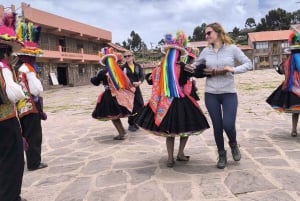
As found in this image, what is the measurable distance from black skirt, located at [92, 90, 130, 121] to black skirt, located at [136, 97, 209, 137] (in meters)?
2.39

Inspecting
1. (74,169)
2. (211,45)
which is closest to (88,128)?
(74,169)

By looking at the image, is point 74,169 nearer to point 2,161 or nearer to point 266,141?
point 2,161

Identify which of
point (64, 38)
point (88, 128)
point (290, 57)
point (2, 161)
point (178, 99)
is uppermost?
point (64, 38)

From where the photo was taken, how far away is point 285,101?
643cm

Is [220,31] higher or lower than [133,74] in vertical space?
higher

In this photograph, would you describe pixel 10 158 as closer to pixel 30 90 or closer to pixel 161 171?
pixel 30 90

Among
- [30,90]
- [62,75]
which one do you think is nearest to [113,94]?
[30,90]

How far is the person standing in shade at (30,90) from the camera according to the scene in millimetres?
4918

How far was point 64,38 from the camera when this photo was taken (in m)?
36.9

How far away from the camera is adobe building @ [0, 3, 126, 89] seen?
106ft

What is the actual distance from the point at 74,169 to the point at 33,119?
2.94 ft

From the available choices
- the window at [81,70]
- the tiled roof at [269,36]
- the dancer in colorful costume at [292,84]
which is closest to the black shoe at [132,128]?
the dancer in colorful costume at [292,84]

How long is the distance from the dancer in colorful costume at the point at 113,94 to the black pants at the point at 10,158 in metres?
3.65

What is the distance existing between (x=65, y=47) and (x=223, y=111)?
110ft
